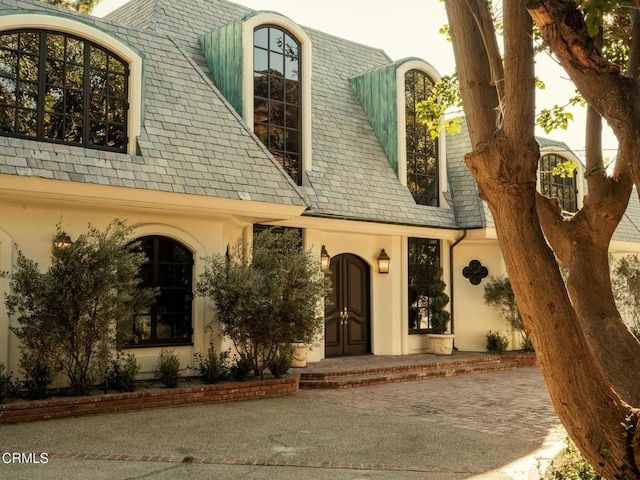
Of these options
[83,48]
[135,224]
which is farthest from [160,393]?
[83,48]

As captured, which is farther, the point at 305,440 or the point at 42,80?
the point at 42,80

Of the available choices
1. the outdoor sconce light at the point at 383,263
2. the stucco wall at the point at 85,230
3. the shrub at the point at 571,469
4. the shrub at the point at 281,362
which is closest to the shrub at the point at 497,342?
the outdoor sconce light at the point at 383,263

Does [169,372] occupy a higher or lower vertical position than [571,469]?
higher

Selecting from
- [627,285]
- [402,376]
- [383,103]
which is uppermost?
[383,103]

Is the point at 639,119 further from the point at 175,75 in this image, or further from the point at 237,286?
the point at 175,75

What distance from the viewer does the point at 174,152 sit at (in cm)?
1120

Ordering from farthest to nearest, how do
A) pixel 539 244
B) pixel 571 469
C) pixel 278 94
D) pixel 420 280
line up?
pixel 420 280 → pixel 278 94 → pixel 571 469 → pixel 539 244

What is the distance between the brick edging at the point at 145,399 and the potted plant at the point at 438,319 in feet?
19.2

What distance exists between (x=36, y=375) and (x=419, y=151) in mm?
11364

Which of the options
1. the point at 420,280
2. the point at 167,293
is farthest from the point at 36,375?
the point at 420,280

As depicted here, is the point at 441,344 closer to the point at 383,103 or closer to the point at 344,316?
the point at 344,316

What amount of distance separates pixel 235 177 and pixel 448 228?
7110 millimetres

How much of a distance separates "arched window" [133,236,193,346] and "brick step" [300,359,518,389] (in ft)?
8.36

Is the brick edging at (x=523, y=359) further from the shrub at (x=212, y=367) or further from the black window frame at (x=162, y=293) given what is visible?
the black window frame at (x=162, y=293)
